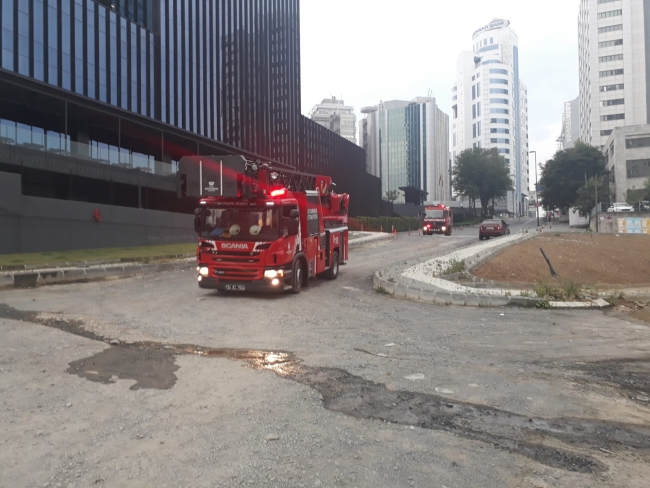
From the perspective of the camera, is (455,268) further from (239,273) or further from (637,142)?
(637,142)

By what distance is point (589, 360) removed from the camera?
7.55 metres

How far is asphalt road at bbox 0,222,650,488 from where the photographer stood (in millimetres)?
3865

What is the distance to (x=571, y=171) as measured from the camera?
76062 mm

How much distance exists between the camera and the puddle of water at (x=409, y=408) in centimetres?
439

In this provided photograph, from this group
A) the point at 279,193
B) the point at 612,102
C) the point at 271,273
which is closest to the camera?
the point at 271,273

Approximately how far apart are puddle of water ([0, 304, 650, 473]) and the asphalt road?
0.9 inches

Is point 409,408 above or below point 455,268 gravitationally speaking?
below

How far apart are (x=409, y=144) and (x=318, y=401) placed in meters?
160

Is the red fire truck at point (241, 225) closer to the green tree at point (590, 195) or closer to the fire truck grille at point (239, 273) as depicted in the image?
the fire truck grille at point (239, 273)

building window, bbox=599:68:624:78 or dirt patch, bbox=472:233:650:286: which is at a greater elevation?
building window, bbox=599:68:624:78

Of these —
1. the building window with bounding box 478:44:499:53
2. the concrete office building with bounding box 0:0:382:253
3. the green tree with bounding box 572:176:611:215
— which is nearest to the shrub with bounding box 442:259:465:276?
the concrete office building with bounding box 0:0:382:253

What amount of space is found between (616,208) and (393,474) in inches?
2282

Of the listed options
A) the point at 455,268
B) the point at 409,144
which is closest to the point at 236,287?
the point at 455,268

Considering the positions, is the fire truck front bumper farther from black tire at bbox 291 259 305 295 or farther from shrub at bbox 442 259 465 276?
shrub at bbox 442 259 465 276
